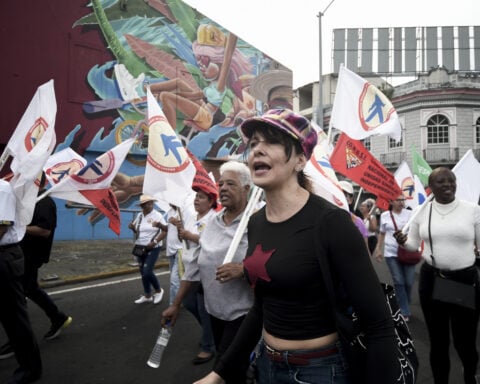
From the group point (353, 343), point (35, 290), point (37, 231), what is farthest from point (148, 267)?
point (353, 343)

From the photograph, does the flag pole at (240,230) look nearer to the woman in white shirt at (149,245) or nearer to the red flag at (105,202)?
the red flag at (105,202)

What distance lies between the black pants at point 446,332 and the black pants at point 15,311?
11.0 ft

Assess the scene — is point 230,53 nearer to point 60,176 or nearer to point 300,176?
point 60,176

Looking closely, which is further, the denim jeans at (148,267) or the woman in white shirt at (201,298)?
the denim jeans at (148,267)

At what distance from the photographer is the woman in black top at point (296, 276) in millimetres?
1400

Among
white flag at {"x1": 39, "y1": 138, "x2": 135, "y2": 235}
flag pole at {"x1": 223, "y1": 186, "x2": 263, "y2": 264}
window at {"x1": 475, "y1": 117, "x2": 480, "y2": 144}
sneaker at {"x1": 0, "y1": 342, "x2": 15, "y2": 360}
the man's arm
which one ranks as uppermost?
window at {"x1": 475, "y1": 117, "x2": 480, "y2": 144}

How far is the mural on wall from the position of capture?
16.7 metres

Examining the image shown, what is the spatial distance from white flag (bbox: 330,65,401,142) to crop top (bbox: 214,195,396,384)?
3.27 m

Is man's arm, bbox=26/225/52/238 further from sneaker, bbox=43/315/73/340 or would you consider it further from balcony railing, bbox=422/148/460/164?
balcony railing, bbox=422/148/460/164

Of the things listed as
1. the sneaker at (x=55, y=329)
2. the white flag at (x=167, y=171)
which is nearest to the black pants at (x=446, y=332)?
the white flag at (x=167, y=171)

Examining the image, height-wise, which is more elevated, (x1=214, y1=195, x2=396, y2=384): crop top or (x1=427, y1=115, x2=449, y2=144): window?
(x1=427, y1=115, x2=449, y2=144): window

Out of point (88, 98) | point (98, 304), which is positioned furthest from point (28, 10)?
point (98, 304)

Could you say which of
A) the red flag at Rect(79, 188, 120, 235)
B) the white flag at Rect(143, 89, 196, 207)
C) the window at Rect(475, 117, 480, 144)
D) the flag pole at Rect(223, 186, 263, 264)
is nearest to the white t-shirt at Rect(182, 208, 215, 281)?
the white flag at Rect(143, 89, 196, 207)

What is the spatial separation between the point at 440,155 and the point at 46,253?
91.1 ft
